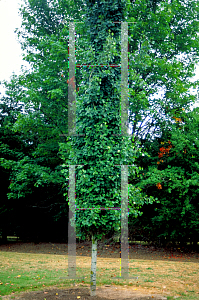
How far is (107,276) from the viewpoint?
806cm

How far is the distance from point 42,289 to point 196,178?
7364 millimetres

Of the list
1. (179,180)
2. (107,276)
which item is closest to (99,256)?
(179,180)

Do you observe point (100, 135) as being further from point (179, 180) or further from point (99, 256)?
point (99, 256)

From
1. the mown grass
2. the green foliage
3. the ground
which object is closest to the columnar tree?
the ground

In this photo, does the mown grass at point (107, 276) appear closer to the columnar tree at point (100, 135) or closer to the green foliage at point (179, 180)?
the columnar tree at point (100, 135)

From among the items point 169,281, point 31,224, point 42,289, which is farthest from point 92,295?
point 31,224

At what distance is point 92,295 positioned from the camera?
576 cm

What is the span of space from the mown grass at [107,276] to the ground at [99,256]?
39cm

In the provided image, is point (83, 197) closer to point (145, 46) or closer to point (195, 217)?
point (145, 46)

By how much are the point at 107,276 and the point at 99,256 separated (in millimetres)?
4833

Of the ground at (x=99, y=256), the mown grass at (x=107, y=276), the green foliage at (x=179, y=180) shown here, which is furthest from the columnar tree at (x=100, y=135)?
the green foliage at (x=179, y=180)

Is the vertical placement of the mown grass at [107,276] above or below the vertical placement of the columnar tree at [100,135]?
below

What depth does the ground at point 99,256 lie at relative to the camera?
576cm

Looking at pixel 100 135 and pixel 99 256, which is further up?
pixel 100 135
